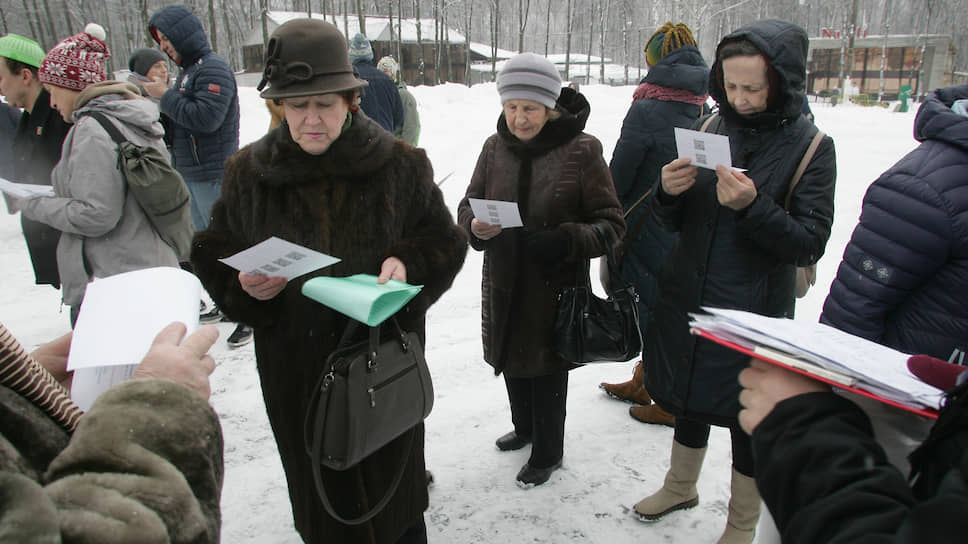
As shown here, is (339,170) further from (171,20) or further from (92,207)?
(171,20)

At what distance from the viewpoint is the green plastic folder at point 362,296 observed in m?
1.51

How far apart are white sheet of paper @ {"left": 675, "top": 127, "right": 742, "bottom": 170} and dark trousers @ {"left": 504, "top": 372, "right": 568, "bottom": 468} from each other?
1323 millimetres

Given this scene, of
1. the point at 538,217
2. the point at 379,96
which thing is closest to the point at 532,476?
the point at 538,217

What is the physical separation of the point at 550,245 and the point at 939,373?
5.49 ft

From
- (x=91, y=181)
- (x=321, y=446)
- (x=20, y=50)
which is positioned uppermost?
(x=20, y=50)

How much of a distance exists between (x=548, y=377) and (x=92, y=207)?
2546 mm

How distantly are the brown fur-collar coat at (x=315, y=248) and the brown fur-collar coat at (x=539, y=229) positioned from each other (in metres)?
0.72

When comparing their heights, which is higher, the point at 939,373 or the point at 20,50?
the point at 20,50

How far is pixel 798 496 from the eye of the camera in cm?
95

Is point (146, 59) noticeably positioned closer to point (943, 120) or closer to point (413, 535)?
point (413, 535)

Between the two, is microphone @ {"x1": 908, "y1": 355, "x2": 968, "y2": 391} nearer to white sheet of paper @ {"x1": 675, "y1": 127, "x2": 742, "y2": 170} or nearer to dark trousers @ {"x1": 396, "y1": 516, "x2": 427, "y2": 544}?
white sheet of paper @ {"x1": 675, "y1": 127, "x2": 742, "y2": 170}

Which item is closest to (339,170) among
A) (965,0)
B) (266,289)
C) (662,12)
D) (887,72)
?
(266,289)

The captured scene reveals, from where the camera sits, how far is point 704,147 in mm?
2035

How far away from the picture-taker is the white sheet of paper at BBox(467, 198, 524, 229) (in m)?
2.38
